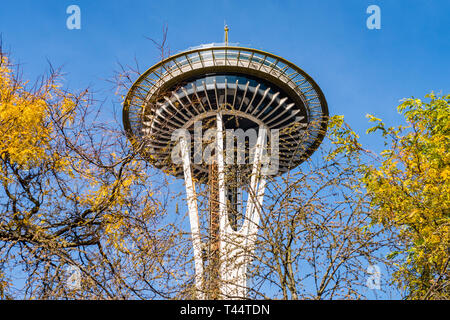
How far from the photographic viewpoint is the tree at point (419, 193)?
19.1 feet

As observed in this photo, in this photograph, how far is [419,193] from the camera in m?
7.80

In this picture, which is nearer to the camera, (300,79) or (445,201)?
(445,201)

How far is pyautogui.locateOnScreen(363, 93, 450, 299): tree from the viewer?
19.1 ft

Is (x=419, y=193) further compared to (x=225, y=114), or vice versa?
(x=225, y=114)

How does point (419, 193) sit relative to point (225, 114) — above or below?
below

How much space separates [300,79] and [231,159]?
17.3 metres

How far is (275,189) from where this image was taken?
605 cm

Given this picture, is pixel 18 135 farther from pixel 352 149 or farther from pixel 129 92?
pixel 352 149

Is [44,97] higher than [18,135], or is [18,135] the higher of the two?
[44,97]

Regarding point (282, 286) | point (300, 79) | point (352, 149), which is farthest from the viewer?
point (300, 79)

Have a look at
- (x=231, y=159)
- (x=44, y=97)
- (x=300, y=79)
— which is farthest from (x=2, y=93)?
(x=300, y=79)

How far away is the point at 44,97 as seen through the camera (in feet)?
23.6
